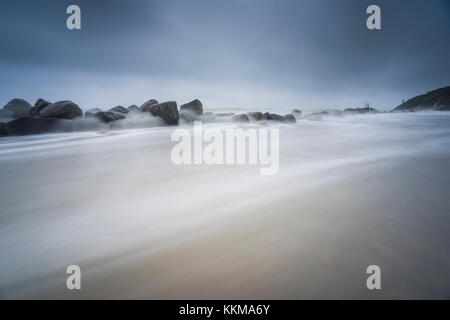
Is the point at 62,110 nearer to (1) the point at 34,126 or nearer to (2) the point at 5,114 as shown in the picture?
(1) the point at 34,126

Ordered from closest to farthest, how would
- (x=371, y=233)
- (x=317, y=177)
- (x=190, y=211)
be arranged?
(x=371, y=233), (x=190, y=211), (x=317, y=177)

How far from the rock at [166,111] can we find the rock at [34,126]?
3225mm

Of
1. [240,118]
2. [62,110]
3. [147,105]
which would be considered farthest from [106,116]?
[240,118]

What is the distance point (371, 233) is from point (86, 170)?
2.84 metres

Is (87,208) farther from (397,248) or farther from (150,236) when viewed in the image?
(397,248)

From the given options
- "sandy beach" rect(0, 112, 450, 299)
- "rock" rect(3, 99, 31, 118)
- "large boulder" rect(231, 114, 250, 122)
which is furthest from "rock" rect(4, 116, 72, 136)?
"large boulder" rect(231, 114, 250, 122)

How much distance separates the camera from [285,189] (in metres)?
1.58

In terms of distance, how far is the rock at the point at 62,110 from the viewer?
278 inches

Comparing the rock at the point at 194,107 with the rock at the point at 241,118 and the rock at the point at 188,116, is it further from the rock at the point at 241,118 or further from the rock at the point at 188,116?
the rock at the point at 241,118

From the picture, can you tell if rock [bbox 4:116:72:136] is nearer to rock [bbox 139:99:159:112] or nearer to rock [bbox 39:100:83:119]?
rock [bbox 39:100:83:119]

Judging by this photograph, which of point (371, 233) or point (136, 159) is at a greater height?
point (136, 159)

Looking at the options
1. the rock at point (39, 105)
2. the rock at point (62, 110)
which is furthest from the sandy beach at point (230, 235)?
the rock at point (39, 105)

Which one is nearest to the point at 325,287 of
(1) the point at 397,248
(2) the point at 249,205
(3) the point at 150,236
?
(1) the point at 397,248

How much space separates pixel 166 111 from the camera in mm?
8648
